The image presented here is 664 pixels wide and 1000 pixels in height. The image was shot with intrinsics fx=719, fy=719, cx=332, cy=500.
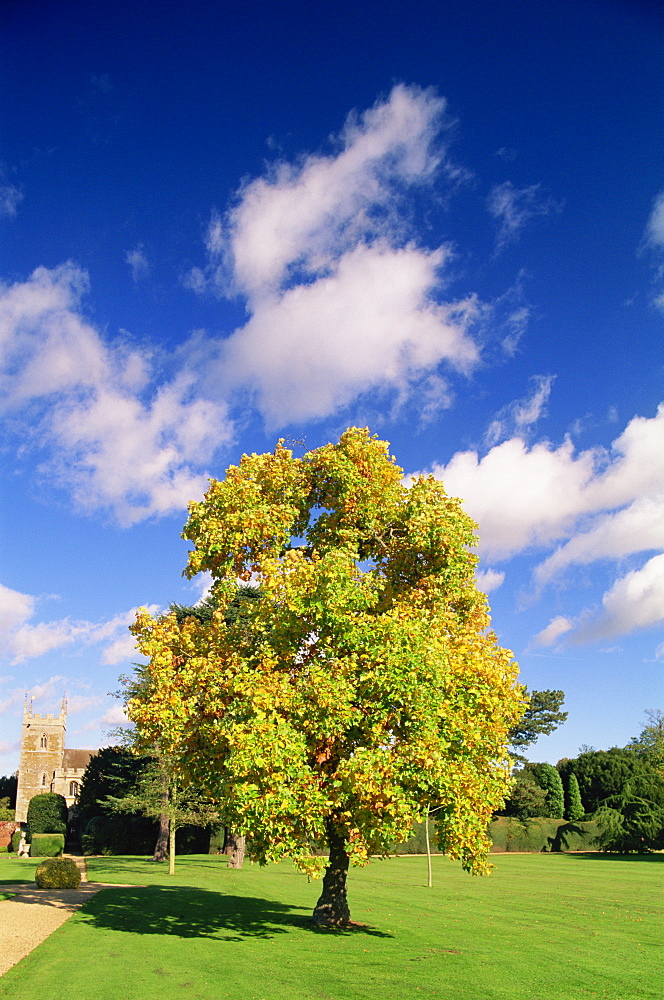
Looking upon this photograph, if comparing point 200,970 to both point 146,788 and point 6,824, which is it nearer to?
point 146,788

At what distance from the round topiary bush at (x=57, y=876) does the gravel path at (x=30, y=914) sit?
20 cm

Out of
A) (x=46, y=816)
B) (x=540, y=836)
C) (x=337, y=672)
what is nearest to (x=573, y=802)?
(x=540, y=836)

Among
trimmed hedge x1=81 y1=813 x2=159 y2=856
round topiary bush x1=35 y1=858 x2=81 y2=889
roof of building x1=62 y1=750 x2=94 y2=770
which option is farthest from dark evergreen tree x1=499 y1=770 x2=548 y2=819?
roof of building x1=62 y1=750 x2=94 y2=770

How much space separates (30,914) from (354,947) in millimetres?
9503

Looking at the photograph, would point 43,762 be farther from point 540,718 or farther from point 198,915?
point 198,915

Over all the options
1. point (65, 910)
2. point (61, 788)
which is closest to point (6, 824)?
point (61, 788)

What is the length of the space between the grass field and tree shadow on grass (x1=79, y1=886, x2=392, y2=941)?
1.9 inches

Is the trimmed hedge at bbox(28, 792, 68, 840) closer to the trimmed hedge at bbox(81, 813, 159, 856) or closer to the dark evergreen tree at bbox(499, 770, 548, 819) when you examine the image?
the trimmed hedge at bbox(81, 813, 159, 856)

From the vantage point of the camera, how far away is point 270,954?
12.6m

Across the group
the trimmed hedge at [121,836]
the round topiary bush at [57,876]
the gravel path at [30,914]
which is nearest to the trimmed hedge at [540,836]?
the trimmed hedge at [121,836]

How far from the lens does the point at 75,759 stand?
89.1m

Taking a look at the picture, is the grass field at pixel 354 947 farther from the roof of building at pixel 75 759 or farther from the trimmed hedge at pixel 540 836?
the roof of building at pixel 75 759

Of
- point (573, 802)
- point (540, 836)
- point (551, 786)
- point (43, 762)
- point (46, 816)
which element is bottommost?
A: point (540, 836)

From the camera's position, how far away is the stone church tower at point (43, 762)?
79.9 m
